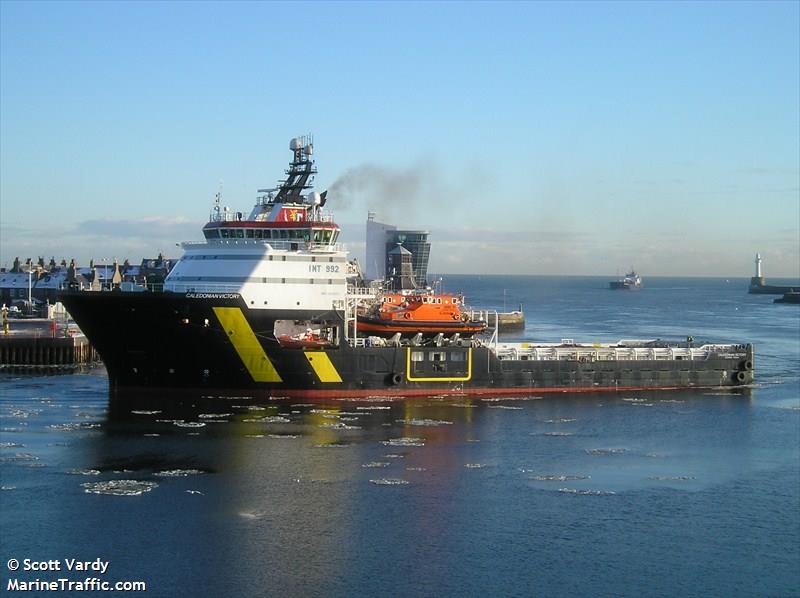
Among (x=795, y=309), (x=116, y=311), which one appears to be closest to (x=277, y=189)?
(x=116, y=311)

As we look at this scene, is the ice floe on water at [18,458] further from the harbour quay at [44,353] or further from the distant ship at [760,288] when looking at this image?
the distant ship at [760,288]

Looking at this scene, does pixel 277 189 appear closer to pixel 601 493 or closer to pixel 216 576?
pixel 601 493

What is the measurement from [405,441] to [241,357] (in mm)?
8704

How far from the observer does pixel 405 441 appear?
29.5m

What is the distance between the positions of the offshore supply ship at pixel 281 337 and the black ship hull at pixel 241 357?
0.13ft

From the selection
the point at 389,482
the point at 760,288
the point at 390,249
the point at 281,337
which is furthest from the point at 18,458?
the point at 760,288

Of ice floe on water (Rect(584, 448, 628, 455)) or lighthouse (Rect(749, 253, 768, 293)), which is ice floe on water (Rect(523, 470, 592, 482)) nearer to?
ice floe on water (Rect(584, 448, 628, 455))

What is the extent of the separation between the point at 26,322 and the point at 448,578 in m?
55.7

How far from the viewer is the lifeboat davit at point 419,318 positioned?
4356 cm

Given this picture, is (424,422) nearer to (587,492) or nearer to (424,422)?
(424,422)

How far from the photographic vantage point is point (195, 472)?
2525 cm

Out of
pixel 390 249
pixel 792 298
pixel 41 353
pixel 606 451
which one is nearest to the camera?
pixel 606 451

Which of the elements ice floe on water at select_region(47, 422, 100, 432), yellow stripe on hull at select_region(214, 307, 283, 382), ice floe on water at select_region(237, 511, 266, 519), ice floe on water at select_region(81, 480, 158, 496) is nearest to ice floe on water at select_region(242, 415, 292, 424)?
yellow stripe on hull at select_region(214, 307, 283, 382)

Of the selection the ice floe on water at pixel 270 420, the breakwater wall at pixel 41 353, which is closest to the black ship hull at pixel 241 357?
the ice floe on water at pixel 270 420
